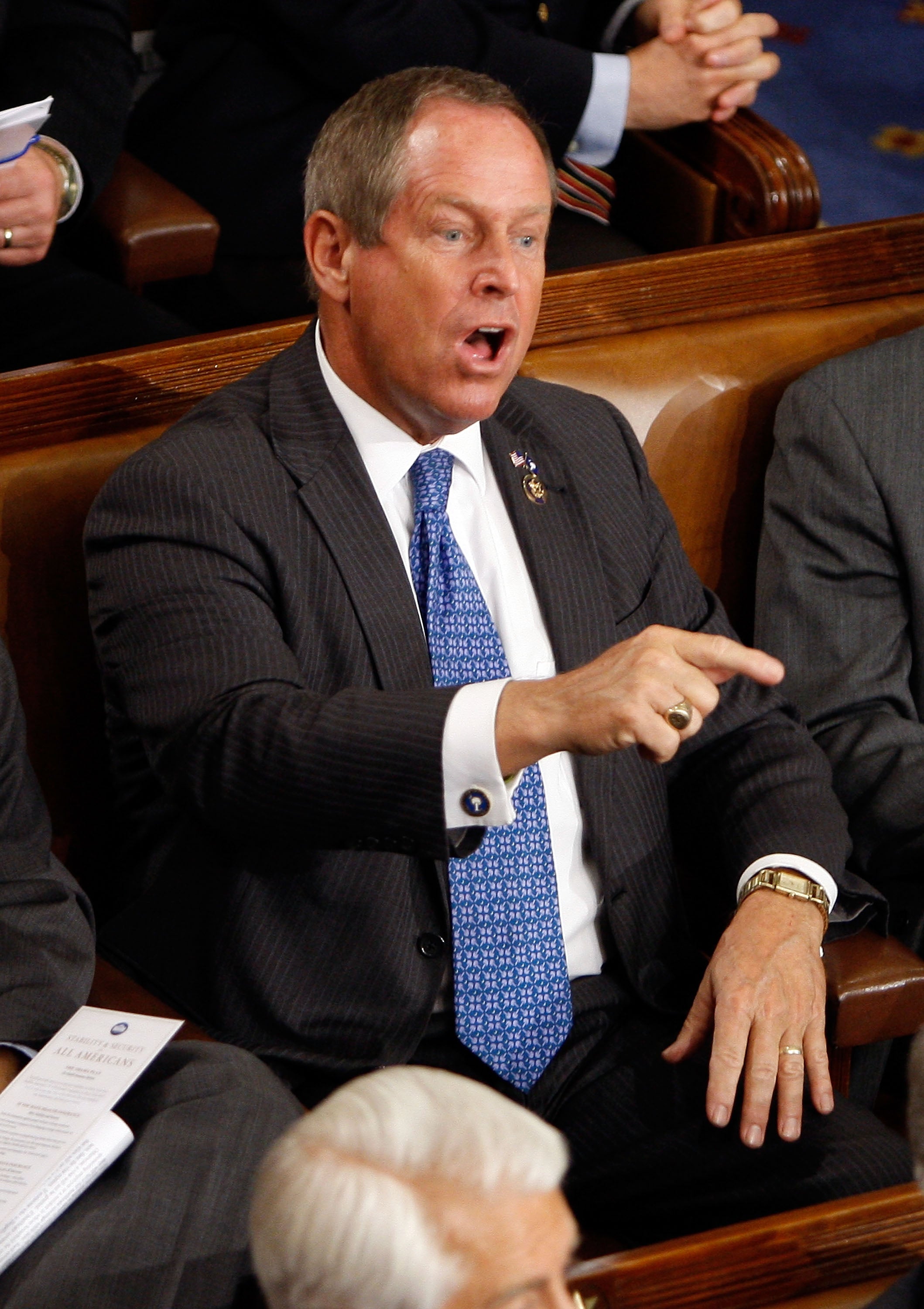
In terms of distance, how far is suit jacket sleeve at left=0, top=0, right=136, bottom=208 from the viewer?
2062 millimetres

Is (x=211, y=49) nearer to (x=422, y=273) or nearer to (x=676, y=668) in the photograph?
(x=422, y=273)

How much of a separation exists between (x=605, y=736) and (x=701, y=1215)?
547 millimetres

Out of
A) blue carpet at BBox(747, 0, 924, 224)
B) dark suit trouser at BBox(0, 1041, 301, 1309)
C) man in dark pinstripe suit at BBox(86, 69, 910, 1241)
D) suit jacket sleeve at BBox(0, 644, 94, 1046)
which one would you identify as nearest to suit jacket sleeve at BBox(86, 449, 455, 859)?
man in dark pinstripe suit at BBox(86, 69, 910, 1241)

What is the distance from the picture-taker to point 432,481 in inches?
62.1

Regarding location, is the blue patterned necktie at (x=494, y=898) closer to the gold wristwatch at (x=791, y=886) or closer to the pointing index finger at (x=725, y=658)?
the gold wristwatch at (x=791, y=886)

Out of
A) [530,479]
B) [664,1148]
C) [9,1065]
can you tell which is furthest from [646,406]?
[9,1065]

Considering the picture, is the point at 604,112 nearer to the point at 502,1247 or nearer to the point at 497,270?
the point at 497,270

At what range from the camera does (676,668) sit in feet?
3.92

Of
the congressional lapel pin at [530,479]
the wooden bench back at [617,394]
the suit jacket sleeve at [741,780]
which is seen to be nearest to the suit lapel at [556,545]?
the congressional lapel pin at [530,479]

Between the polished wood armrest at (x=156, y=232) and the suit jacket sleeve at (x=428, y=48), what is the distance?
1.03 ft

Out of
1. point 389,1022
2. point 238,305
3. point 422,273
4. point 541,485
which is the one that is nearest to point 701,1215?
point 389,1022

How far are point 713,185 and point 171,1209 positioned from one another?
1633mm

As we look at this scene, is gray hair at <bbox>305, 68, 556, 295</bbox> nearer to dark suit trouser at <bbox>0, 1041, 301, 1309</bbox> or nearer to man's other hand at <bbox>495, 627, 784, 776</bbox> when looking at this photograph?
man's other hand at <bbox>495, 627, 784, 776</bbox>

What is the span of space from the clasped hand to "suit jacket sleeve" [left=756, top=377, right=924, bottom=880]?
1.16 feet
